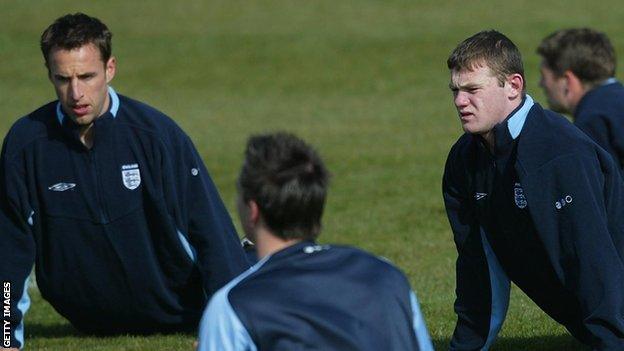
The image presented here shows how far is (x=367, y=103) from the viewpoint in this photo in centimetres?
2858

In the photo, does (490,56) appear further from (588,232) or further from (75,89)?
(75,89)

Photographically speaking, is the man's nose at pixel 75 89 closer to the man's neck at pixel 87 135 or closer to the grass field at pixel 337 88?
the man's neck at pixel 87 135

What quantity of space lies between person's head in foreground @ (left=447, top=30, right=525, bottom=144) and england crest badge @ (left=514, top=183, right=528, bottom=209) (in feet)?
1.28

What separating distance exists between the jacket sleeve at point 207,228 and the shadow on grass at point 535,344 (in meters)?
1.48

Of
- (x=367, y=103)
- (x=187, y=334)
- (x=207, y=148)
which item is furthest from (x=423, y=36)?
(x=187, y=334)

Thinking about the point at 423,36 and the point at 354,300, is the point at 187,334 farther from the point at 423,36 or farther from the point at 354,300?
the point at 423,36

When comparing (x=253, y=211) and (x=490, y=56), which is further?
(x=490, y=56)

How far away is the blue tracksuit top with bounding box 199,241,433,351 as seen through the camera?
15.2ft

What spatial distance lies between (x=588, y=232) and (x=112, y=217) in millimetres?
3402

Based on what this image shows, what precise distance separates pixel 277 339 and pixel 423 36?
31842 millimetres

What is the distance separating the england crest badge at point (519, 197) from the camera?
7297mm

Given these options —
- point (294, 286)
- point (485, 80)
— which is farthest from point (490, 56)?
point (294, 286)

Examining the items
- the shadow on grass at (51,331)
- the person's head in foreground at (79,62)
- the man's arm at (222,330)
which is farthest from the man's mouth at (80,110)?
the man's arm at (222,330)

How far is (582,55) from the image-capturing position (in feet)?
34.1
